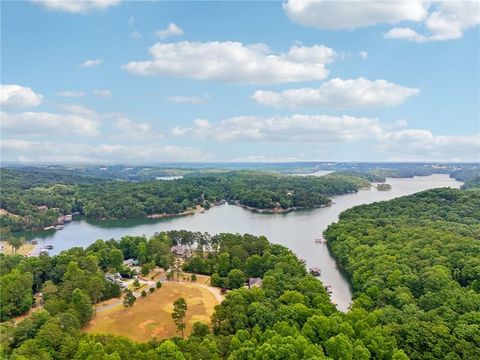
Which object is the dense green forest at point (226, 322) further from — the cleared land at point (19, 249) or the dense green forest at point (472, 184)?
the dense green forest at point (472, 184)

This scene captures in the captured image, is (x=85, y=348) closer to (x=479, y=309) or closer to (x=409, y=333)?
(x=409, y=333)

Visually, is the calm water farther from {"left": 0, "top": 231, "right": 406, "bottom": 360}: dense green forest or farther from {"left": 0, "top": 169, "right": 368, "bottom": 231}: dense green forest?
{"left": 0, "top": 231, "right": 406, "bottom": 360}: dense green forest


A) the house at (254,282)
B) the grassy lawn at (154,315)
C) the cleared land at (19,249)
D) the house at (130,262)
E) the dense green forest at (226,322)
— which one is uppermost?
the dense green forest at (226,322)

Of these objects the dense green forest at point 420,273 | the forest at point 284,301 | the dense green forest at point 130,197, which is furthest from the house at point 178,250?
the dense green forest at point 130,197

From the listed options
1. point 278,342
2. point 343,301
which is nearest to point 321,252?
point 343,301

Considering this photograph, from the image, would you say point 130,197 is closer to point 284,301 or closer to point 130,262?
point 130,262
